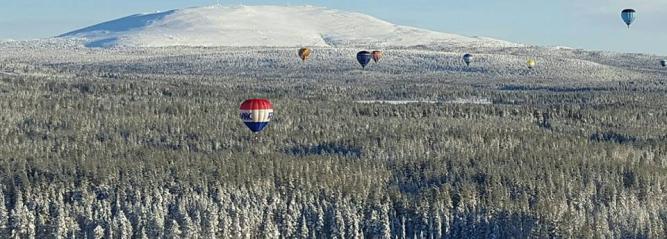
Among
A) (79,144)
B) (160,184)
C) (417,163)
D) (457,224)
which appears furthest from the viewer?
(79,144)

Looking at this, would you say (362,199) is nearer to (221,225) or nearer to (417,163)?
(221,225)

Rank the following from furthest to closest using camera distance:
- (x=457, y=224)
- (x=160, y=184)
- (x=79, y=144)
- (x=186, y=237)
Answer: (x=79, y=144)
(x=160, y=184)
(x=457, y=224)
(x=186, y=237)

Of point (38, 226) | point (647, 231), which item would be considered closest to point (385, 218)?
point (647, 231)

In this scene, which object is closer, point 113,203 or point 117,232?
point 117,232

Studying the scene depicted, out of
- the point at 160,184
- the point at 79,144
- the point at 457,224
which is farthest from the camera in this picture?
the point at 79,144

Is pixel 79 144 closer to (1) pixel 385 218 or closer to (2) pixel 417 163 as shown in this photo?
(2) pixel 417 163

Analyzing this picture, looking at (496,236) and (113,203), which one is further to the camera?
(113,203)

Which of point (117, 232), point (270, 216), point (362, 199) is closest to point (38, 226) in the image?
point (117, 232)

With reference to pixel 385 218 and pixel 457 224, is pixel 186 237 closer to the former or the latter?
pixel 385 218

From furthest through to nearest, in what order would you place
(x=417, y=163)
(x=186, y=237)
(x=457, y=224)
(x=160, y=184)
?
(x=417, y=163)
(x=160, y=184)
(x=457, y=224)
(x=186, y=237)
